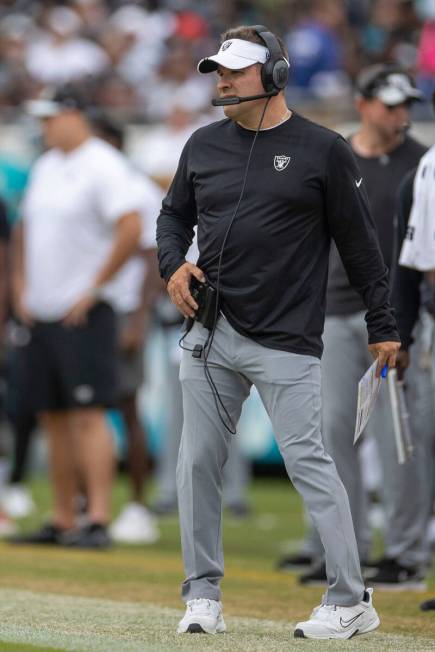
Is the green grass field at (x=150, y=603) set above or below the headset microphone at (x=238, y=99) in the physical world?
below

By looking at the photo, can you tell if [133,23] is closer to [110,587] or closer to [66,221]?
[66,221]

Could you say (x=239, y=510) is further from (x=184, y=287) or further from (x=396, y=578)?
(x=184, y=287)

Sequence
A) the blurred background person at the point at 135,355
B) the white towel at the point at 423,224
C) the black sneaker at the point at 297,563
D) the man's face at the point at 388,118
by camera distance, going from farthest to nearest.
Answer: the blurred background person at the point at 135,355 < the black sneaker at the point at 297,563 < the man's face at the point at 388,118 < the white towel at the point at 423,224

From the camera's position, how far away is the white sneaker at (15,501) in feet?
38.4

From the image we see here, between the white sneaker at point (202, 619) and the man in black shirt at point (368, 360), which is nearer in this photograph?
the white sneaker at point (202, 619)

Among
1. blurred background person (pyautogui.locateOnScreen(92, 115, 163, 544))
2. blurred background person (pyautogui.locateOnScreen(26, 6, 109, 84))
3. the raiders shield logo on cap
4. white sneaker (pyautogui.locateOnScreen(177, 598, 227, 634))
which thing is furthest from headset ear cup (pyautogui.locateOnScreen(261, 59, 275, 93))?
blurred background person (pyautogui.locateOnScreen(26, 6, 109, 84))

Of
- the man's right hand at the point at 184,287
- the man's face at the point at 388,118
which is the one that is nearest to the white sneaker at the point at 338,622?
the man's right hand at the point at 184,287

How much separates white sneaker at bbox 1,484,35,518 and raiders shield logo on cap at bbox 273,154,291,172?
6.62 m

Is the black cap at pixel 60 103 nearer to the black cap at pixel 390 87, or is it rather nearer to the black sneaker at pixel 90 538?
the black cap at pixel 390 87

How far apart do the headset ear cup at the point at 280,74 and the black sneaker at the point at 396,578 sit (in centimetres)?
281

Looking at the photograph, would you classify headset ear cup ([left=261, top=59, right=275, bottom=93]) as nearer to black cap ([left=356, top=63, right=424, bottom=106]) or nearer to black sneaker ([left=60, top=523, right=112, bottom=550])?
black cap ([left=356, top=63, right=424, bottom=106])

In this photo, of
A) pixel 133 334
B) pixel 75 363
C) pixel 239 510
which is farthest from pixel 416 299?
pixel 239 510

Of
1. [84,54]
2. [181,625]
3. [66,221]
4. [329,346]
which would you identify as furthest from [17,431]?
[84,54]

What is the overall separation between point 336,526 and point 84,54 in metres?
13.9
